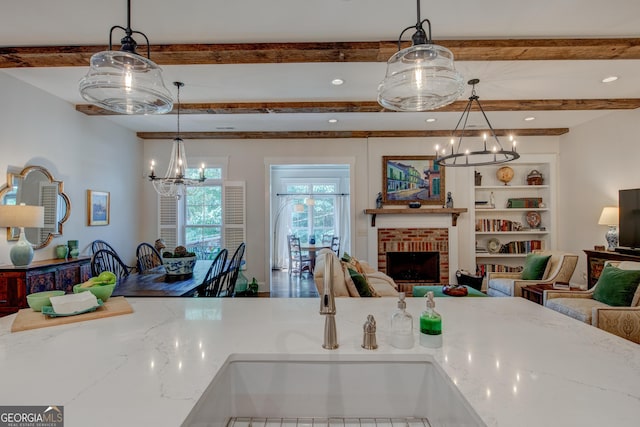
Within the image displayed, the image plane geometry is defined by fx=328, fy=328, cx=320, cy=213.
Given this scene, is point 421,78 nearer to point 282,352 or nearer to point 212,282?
point 282,352

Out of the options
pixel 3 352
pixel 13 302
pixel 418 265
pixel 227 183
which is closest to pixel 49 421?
pixel 3 352

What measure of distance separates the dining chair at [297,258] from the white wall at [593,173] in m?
5.00

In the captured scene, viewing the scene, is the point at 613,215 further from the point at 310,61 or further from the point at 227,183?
the point at 227,183

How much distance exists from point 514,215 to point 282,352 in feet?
19.8

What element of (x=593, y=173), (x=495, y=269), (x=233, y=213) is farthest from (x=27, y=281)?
(x=593, y=173)

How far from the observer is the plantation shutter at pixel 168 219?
5824mm

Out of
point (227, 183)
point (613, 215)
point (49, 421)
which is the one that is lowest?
point (49, 421)

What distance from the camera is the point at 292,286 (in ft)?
20.9

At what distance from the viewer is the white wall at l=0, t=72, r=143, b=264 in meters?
3.33

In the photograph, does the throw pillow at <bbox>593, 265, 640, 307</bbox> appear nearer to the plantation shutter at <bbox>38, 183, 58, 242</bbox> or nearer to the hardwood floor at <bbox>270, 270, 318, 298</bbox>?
the hardwood floor at <bbox>270, 270, 318, 298</bbox>

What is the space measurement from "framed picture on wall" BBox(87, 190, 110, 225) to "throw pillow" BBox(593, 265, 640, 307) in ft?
19.8

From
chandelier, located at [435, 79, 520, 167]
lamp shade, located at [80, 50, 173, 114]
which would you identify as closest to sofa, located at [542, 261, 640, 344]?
chandelier, located at [435, 79, 520, 167]

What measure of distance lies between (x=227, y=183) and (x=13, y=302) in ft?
10.9

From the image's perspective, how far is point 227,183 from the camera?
5812mm
